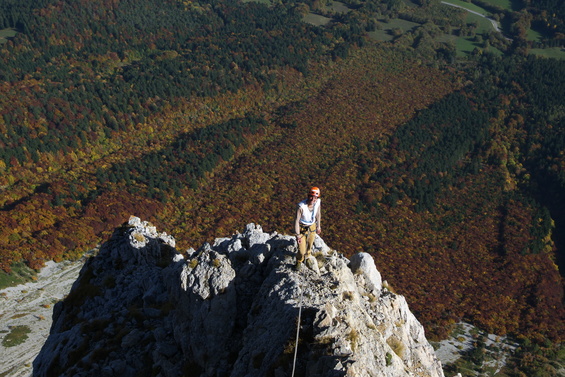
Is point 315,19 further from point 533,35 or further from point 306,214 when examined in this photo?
point 306,214

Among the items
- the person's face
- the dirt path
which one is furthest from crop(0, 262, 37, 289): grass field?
the person's face

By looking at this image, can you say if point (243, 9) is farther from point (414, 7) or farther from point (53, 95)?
point (53, 95)

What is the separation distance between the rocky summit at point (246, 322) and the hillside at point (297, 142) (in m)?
40.2

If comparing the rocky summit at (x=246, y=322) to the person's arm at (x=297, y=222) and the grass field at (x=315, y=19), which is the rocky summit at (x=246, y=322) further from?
the grass field at (x=315, y=19)

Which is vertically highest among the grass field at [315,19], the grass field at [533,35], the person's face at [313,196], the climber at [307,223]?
the person's face at [313,196]

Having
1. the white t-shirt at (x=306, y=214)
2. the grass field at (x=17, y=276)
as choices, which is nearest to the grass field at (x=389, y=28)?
the grass field at (x=17, y=276)

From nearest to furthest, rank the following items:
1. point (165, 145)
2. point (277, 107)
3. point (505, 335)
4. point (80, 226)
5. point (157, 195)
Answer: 1. point (505, 335)
2. point (80, 226)
3. point (157, 195)
4. point (165, 145)
5. point (277, 107)

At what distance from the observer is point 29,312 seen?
5259 centimetres

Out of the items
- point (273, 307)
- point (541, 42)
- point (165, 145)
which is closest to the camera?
point (273, 307)

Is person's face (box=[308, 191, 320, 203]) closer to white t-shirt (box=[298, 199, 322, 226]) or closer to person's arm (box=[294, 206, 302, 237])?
white t-shirt (box=[298, 199, 322, 226])

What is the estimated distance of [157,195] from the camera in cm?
8594

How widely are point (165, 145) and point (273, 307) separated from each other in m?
90.6

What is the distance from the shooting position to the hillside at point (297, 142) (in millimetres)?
75188

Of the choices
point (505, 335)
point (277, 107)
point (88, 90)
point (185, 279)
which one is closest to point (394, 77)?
point (277, 107)
